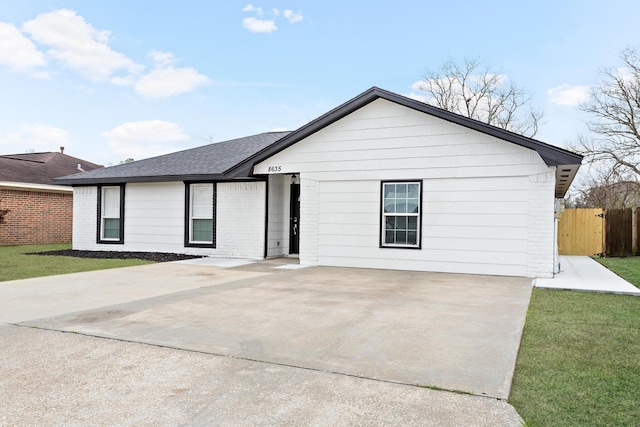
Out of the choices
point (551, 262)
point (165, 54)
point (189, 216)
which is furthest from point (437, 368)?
point (165, 54)

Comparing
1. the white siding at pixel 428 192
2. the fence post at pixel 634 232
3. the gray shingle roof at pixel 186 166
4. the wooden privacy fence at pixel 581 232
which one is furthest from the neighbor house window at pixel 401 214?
the fence post at pixel 634 232

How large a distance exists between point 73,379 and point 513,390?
132 inches

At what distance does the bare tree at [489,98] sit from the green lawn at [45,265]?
88.2ft

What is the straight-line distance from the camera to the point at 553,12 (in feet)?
53.2

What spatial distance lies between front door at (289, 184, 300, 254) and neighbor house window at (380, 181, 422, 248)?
337 cm

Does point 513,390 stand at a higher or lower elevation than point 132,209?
lower

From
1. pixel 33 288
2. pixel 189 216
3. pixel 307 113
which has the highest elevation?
pixel 307 113

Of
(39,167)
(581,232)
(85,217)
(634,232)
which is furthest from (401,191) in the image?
(39,167)

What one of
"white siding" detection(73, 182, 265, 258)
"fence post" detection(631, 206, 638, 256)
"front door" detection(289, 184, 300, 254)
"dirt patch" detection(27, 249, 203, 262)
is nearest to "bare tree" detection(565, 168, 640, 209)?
"fence post" detection(631, 206, 638, 256)

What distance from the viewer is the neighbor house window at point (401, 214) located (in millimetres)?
10750

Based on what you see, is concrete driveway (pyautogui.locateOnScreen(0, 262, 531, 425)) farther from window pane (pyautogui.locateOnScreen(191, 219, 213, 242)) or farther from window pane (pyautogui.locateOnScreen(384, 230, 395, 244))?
window pane (pyautogui.locateOnScreen(191, 219, 213, 242))

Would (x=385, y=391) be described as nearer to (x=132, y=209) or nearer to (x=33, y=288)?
(x=33, y=288)

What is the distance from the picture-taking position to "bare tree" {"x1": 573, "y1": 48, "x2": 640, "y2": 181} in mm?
24328

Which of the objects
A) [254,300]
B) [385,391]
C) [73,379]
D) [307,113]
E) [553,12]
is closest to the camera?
[385,391]
